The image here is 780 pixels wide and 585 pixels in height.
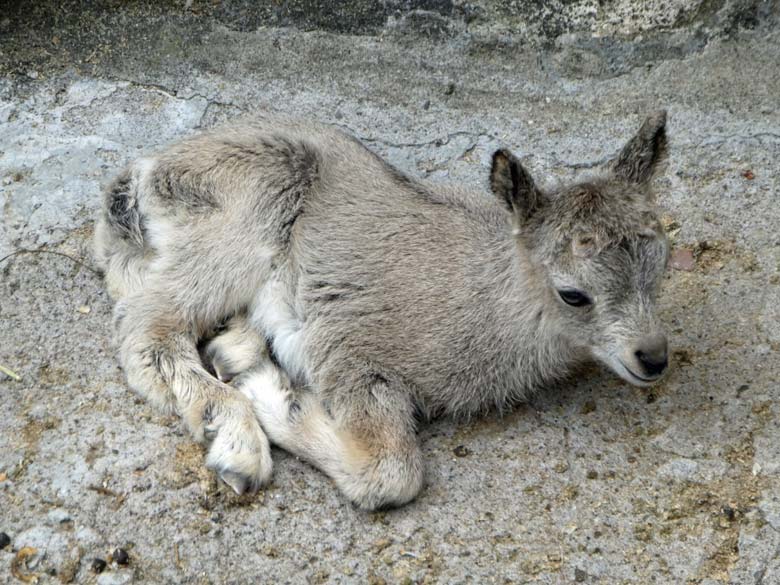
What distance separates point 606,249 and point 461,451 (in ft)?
3.92

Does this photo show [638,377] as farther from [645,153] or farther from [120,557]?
[120,557]

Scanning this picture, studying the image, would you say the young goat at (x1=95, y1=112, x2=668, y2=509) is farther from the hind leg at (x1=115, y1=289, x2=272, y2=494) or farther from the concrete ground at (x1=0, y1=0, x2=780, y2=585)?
→ the concrete ground at (x1=0, y1=0, x2=780, y2=585)

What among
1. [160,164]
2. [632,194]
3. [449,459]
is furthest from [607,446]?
[160,164]

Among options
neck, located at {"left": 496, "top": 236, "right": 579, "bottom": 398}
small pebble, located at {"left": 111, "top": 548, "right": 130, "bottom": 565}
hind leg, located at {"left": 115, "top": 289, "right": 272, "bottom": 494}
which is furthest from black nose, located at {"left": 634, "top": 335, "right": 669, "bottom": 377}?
small pebble, located at {"left": 111, "top": 548, "right": 130, "bottom": 565}

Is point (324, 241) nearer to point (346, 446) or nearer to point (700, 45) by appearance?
point (346, 446)

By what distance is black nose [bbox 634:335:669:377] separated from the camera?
168 inches

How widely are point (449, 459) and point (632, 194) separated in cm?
148

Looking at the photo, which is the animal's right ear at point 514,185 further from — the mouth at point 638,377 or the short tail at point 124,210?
the short tail at point 124,210

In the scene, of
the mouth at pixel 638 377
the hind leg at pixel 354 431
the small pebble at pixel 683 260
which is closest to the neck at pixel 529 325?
the mouth at pixel 638 377

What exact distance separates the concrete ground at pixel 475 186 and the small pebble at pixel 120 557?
0.07ft

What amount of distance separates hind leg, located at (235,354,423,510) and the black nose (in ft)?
3.55

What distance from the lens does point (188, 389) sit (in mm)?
4883

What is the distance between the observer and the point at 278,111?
22.1 ft

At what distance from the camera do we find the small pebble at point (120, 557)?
4109 millimetres
